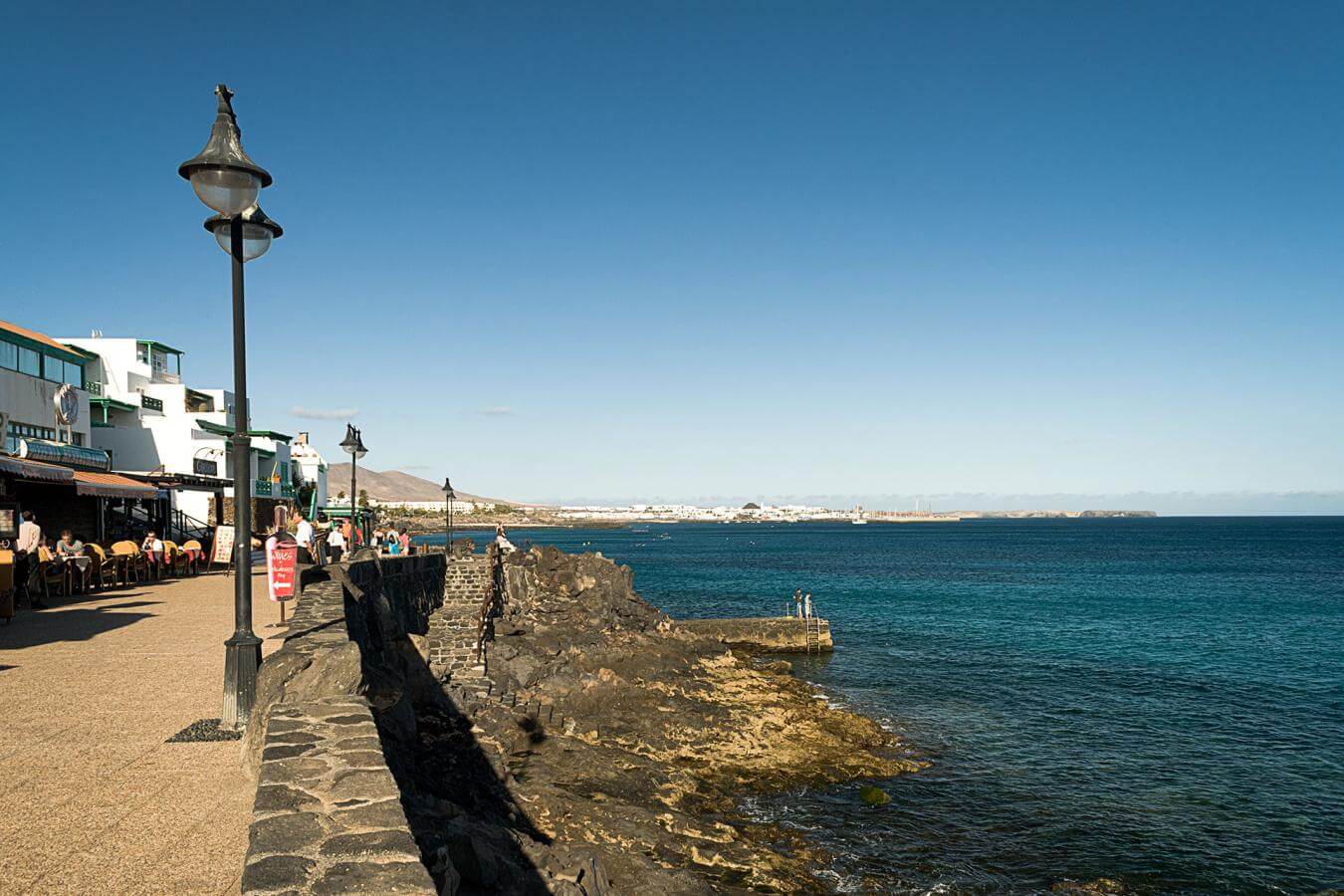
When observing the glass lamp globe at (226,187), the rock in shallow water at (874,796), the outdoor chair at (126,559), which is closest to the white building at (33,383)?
the outdoor chair at (126,559)

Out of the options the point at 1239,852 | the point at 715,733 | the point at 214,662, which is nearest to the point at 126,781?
the point at 214,662

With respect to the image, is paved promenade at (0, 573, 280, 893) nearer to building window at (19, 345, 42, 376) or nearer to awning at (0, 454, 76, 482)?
awning at (0, 454, 76, 482)

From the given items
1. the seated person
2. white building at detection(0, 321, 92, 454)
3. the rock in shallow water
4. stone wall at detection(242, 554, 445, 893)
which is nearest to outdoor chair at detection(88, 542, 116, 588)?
the seated person

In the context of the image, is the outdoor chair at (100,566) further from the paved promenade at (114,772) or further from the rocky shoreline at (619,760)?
the rocky shoreline at (619,760)

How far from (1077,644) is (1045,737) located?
16737 mm

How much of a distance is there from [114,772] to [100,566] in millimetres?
15584

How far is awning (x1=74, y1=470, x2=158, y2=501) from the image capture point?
69.4 feet

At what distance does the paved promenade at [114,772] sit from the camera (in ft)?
16.4

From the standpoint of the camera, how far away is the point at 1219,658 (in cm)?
3294

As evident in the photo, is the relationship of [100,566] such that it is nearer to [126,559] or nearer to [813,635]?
[126,559]

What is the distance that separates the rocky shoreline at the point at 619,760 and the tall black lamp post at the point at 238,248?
198cm

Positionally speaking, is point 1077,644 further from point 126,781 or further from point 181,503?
point 181,503

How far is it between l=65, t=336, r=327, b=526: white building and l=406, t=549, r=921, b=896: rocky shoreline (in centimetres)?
2171

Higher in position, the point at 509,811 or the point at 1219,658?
the point at 509,811
